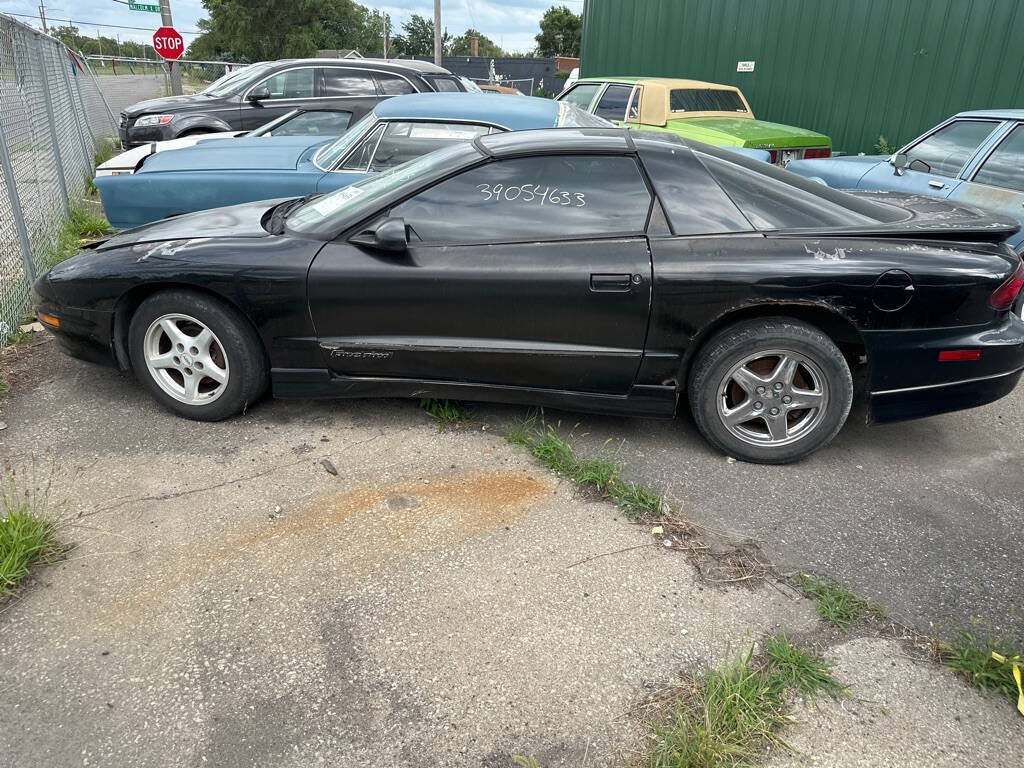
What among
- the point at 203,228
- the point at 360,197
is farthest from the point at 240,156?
the point at 360,197

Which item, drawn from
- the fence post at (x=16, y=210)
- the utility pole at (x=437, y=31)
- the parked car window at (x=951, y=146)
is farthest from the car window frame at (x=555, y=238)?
the utility pole at (x=437, y=31)

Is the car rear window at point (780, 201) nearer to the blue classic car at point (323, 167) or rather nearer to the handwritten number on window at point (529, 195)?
the handwritten number on window at point (529, 195)

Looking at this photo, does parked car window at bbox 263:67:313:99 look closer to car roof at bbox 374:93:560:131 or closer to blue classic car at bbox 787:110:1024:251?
car roof at bbox 374:93:560:131

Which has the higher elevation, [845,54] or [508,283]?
[845,54]

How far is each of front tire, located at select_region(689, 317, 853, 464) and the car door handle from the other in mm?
501

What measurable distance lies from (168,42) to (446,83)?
10374 millimetres

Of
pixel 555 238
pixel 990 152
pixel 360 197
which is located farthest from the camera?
pixel 990 152

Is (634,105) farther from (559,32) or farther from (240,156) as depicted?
(559,32)

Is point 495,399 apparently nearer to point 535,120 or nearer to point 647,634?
point 647,634

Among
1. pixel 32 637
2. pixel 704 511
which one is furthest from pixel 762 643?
pixel 32 637

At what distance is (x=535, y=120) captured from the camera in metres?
5.25

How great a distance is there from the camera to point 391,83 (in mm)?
9297

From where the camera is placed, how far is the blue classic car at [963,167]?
521cm

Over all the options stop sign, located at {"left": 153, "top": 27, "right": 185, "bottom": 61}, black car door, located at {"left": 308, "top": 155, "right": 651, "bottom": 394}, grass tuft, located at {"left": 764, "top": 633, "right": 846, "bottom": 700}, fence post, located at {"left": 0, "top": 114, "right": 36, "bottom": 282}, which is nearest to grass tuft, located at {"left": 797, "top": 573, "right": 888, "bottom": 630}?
grass tuft, located at {"left": 764, "top": 633, "right": 846, "bottom": 700}
